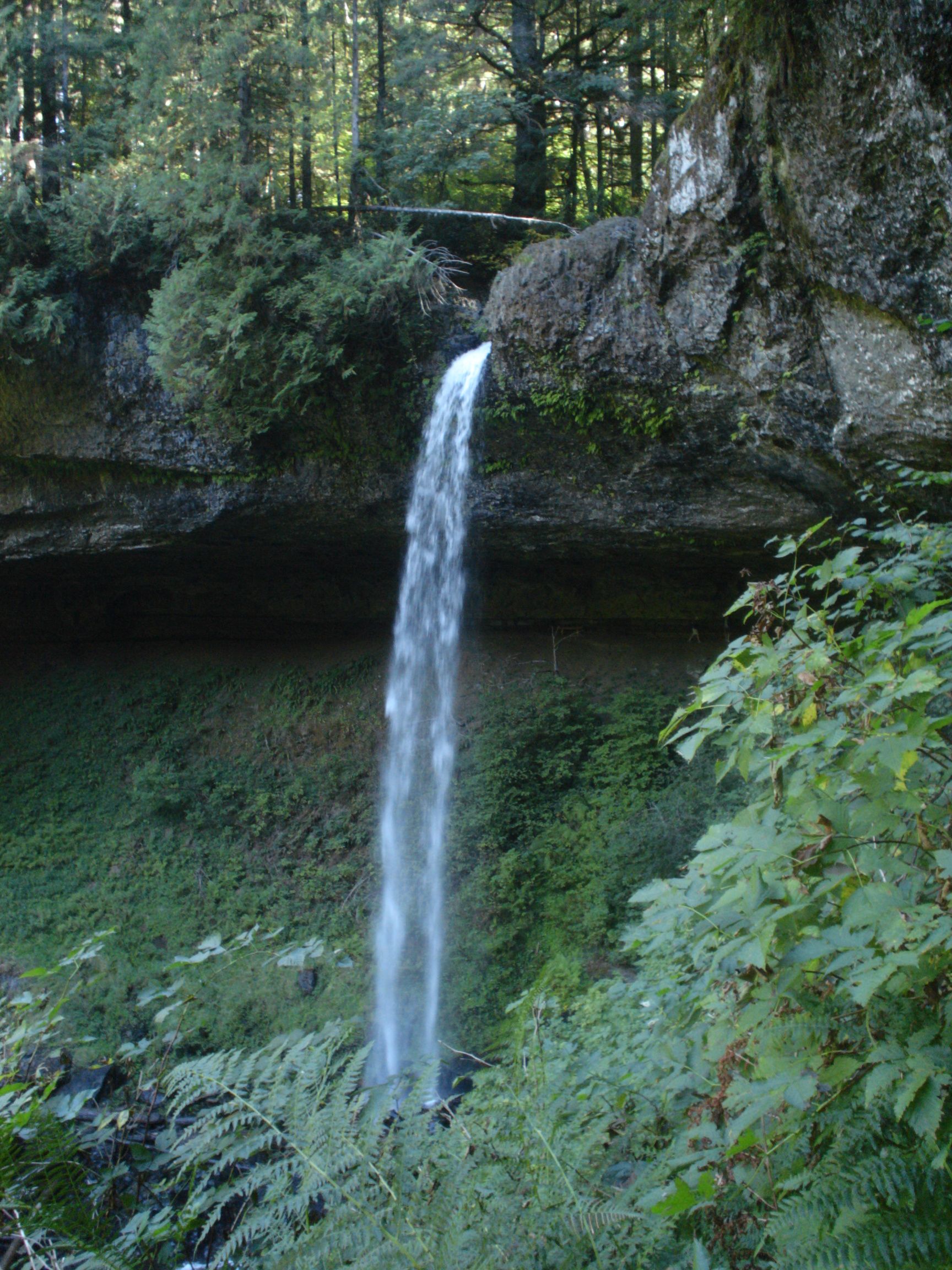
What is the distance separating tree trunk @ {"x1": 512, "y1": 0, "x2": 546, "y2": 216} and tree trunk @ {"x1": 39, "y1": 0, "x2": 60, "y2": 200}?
15.7ft

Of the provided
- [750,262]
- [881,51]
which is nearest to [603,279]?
[750,262]

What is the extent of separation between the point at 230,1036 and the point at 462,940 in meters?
2.24

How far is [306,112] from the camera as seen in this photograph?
7457mm

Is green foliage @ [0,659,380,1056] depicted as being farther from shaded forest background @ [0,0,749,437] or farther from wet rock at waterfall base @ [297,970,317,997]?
shaded forest background @ [0,0,749,437]

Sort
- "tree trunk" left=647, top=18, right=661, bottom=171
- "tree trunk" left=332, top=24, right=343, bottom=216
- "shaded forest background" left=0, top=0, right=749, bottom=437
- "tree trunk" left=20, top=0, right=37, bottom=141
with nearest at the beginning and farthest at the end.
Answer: "shaded forest background" left=0, top=0, right=749, bottom=437 → "tree trunk" left=332, top=24, right=343, bottom=216 → "tree trunk" left=647, top=18, right=661, bottom=171 → "tree trunk" left=20, top=0, right=37, bottom=141

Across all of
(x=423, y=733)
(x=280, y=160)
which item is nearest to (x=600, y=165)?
(x=280, y=160)

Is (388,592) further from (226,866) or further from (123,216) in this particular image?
(123,216)

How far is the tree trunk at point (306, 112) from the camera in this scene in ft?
24.0

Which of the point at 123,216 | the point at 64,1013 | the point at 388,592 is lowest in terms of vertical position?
the point at 64,1013

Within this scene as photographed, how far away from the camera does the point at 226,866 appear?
880cm

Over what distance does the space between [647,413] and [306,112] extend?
4266 millimetres

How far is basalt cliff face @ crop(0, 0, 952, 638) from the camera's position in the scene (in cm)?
444

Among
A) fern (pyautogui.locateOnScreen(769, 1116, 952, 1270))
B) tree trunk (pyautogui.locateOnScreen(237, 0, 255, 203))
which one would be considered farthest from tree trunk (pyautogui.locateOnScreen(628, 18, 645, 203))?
fern (pyautogui.locateOnScreen(769, 1116, 952, 1270))

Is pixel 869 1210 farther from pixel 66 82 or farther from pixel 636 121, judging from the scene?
pixel 66 82
